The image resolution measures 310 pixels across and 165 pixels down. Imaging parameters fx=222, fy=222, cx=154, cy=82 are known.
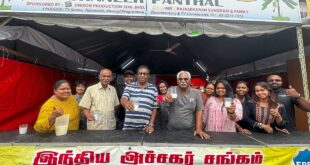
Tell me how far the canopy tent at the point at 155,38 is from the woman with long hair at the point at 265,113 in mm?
944

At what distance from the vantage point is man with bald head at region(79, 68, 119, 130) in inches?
121

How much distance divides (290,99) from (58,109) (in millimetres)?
3115

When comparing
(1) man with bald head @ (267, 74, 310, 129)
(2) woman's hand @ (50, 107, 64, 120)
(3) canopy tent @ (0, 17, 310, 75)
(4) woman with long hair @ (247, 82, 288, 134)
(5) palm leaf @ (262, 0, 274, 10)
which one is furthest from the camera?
(5) palm leaf @ (262, 0, 274, 10)

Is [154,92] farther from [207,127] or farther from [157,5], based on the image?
[157,5]

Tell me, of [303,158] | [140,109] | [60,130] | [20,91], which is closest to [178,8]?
[140,109]

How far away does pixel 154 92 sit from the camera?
119 inches

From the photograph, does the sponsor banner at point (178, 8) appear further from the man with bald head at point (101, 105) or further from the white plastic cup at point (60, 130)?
the white plastic cup at point (60, 130)

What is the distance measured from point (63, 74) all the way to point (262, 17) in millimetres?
4567

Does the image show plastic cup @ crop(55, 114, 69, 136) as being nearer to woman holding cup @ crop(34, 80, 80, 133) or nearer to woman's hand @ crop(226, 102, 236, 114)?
woman holding cup @ crop(34, 80, 80, 133)

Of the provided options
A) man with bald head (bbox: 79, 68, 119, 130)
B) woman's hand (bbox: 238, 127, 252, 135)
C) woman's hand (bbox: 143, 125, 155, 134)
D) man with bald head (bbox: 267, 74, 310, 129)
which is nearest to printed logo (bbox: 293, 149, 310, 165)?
woman's hand (bbox: 238, 127, 252, 135)

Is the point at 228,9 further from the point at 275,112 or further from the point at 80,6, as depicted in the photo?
the point at 80,6

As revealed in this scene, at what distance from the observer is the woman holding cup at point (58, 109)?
2.46 meters

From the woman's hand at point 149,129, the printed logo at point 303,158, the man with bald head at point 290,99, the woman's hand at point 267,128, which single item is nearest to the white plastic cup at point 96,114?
the woman's hand at point 149,129

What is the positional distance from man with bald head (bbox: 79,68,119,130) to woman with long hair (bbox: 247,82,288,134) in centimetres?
185
